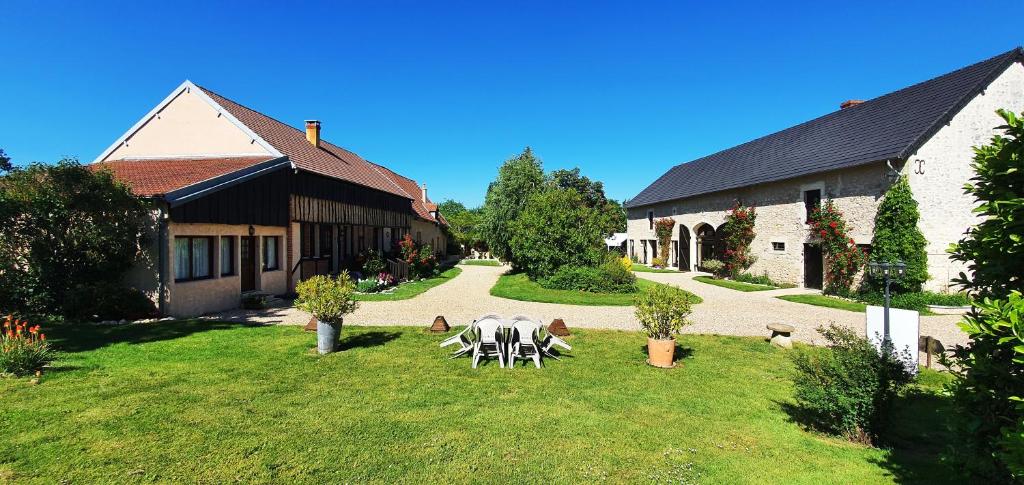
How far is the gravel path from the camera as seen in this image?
11.2 m

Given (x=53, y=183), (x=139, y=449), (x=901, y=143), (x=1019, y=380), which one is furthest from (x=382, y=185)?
(x=1019, y=380)

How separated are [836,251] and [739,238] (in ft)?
20.9

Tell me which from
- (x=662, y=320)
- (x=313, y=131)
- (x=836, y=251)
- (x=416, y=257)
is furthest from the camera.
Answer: (x=416, y=257)

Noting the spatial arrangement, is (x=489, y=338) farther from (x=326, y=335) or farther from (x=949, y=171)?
(x=949, y=171)

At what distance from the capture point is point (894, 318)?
713 centimetres

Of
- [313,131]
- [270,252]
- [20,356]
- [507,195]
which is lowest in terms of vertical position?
[20,356]

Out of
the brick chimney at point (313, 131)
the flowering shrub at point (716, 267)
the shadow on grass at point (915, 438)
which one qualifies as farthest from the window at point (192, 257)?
the flowering shrub at point (716, 267)

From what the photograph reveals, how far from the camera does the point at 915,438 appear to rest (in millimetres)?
4938

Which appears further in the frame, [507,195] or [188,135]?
[507,195]

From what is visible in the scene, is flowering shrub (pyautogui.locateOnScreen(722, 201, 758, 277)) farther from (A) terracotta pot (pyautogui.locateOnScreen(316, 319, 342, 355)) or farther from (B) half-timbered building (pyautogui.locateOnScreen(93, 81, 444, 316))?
(A) terracotta pot (pyautogui.locateOnScreen(316, 319, 342, 355))

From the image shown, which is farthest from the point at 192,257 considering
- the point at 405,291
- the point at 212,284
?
the point at 405,291

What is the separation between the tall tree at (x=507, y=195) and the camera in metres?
28.6

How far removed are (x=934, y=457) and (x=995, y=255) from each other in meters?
2.55

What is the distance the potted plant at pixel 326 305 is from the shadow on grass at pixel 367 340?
1.44 feet
